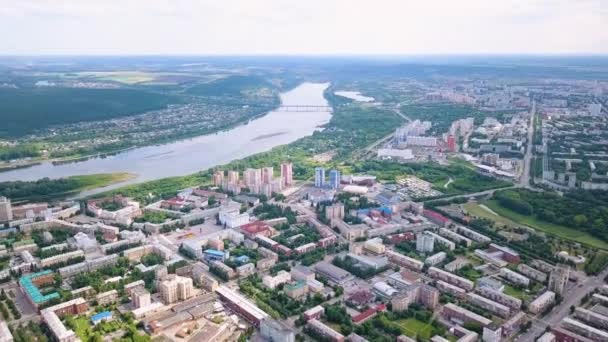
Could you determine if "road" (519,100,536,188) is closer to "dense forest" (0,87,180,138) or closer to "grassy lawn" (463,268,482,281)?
"grassy lawn" (463,268,482,281)

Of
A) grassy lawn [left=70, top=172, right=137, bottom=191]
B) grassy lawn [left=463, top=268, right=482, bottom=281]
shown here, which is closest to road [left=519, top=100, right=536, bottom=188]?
grassy lawn [left=463, top=268, right=482, bottom=281]

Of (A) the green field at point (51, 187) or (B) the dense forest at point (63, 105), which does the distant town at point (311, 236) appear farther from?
(B) the dense forest at point (63, 105)

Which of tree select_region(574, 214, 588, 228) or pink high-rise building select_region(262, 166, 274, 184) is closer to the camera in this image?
tree select_region(574, 214, 588, 228)

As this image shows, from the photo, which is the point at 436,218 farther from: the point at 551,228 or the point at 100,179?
the point at 100,179

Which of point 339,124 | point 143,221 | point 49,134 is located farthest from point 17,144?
point 339,124

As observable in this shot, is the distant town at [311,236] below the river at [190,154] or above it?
above

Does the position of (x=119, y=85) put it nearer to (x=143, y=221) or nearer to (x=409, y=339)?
(x=143, y=221)

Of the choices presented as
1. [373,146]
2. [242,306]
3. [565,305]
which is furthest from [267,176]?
[565,305]

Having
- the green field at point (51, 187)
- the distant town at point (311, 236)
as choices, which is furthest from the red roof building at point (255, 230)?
the green field at point (51, 187)
